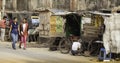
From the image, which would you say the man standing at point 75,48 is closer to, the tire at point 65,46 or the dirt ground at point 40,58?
the dirt ground at point 40,58

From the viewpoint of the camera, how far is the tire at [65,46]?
23.8 meters

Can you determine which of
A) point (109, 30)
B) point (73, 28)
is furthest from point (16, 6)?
point (109, 30)

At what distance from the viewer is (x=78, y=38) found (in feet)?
78.1

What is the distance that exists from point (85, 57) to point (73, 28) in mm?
4323

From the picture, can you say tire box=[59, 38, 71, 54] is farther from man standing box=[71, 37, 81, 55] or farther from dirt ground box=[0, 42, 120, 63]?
man standing box=[71, 37, 81, 55]

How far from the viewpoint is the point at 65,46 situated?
2394 centimetres

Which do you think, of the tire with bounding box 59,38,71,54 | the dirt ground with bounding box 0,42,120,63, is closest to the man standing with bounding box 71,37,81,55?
the dirt ground with bounding box 0,42,120,63

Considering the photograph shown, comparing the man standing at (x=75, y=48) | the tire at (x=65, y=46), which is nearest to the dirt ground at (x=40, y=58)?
the man standing at (x=75, y=48)

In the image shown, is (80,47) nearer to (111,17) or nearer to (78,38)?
(78,38)

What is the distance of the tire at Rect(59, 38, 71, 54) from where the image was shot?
23.8 metres

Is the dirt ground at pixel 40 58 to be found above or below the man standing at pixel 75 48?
below

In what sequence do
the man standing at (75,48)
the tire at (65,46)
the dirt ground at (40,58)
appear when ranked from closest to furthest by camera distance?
the dirt ground at (40,58), the man standing at (75,48), the tire at (65,46)

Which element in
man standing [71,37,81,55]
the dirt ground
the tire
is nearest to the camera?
the dirt ground

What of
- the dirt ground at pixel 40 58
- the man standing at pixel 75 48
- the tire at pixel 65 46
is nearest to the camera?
the dirt ground at pixel 40 58
